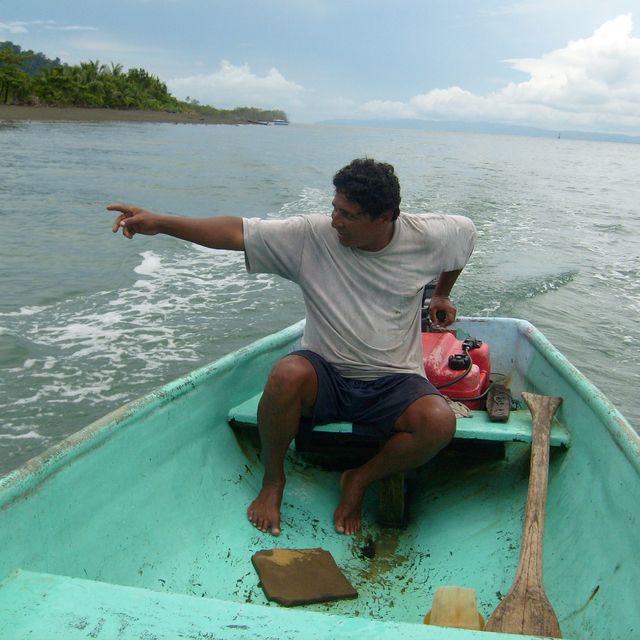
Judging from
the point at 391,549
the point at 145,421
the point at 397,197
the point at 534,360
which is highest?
the point at 397,197

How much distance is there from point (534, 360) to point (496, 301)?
4.57 m

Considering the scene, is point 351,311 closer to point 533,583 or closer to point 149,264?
point 533,583

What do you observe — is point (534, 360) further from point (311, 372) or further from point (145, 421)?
point (145, 421)

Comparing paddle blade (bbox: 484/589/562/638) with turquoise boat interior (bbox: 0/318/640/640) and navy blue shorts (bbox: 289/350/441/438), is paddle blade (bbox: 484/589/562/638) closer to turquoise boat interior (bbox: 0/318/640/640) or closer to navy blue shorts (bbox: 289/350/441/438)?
turquoise boat interior (bbox: 0/318/640/640)

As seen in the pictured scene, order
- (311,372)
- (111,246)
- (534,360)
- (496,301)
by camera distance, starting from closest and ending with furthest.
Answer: (311,372) < (534,360) < (496,301) < (111,246)

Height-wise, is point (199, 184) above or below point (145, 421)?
below

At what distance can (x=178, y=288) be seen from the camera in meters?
8.30

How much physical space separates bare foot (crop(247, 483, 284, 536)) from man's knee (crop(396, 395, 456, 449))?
0.56 meters

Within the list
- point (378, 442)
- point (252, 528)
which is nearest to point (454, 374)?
point (378, 442)

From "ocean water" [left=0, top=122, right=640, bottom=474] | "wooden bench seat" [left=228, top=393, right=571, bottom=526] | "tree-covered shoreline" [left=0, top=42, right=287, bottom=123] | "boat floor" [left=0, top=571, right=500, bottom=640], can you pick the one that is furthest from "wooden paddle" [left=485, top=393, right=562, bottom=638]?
"tree-covered shoreline" [left=0, top=42, right=287, bottom=123]

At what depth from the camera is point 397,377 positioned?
257 cm

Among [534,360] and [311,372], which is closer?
[311,372]

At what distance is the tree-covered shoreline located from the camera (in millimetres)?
48969

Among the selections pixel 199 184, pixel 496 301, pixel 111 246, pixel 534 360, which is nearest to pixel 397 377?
pixel 534 360
